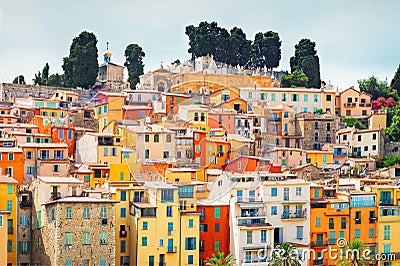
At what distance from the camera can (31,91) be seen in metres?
28.0

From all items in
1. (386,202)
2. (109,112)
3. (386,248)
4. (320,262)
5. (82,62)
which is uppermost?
(82,62)

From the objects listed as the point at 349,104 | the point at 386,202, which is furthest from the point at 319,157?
the point at 349,104

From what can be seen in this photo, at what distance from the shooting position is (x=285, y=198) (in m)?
18.4

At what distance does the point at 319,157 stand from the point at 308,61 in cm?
797

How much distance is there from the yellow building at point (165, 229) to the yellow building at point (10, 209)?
2.02 m

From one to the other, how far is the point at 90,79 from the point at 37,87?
1.69m

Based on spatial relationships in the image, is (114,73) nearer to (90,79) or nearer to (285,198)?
(90,79)

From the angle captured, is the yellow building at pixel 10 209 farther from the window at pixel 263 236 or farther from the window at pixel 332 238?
the window at pixel 332 238

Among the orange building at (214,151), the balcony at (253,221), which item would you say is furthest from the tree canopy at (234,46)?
the orange building at (214,151)

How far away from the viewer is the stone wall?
90.9 ft

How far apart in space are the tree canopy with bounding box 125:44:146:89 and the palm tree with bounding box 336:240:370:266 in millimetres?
14990

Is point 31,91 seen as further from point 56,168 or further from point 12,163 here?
point 12,163

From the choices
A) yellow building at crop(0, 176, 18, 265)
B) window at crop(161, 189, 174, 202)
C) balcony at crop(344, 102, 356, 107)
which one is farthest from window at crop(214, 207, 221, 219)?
balcony at crop(344, 102, 356, 107)

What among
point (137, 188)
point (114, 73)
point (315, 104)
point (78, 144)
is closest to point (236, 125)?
point (137, 188)
